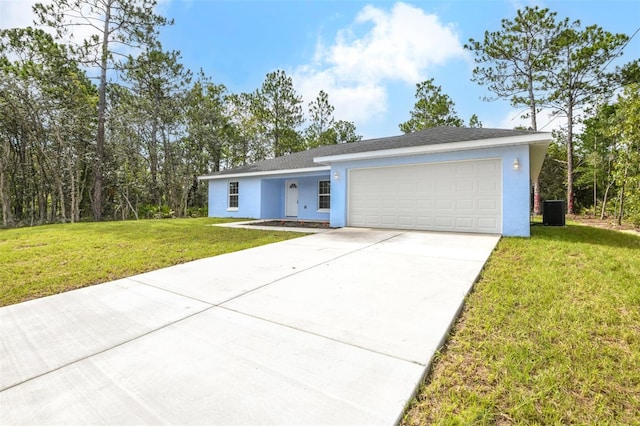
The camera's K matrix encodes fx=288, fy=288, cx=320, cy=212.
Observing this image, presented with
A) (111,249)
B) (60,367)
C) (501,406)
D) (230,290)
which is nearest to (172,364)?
(60,367)

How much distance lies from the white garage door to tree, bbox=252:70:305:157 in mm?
16973

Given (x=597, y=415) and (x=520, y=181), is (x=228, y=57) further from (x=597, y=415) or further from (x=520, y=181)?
(x=597, y=415)

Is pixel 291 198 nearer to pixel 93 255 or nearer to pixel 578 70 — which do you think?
pixel 93 255

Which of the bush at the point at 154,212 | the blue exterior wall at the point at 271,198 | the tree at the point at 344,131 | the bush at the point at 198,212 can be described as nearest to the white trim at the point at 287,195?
the blue exterior wall at the point at 271,198

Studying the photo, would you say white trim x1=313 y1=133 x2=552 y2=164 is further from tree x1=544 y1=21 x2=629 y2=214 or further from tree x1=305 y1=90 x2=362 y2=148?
tree x1=305 y1=90 x2=362 y2=148

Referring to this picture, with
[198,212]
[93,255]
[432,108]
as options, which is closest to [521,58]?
[432,108]

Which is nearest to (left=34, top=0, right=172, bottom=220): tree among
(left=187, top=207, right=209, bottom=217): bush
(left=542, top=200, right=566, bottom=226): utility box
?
(left=187, top=207, right=209, bottom=217): bush

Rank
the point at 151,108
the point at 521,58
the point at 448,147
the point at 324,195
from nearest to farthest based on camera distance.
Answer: the point at 448,147, the point at 324,195, the point at 521,58, the point at 151,108

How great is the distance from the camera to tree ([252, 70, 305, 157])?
2419 cm

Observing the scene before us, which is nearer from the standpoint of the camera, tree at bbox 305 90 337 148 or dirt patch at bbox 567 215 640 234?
dirt patch at bbox 567 215 640 234

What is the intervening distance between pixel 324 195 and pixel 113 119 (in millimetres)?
14206

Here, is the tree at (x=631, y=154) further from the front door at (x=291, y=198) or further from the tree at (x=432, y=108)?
the tree at (x=432, y=108)

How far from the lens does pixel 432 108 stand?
74.9ft

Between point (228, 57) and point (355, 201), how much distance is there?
15179 millimetres
